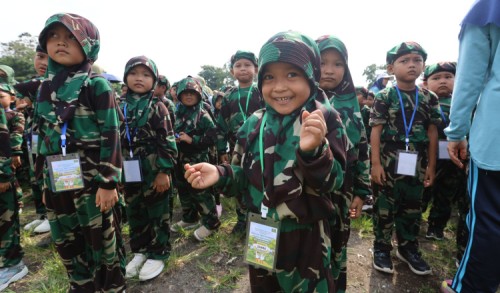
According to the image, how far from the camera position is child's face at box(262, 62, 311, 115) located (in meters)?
1.41

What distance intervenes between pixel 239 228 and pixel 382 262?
6.14 ft

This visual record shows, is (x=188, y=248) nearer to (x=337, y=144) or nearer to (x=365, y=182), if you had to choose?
(x=365, y=182)

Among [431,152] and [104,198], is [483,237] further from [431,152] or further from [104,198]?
[104,198]

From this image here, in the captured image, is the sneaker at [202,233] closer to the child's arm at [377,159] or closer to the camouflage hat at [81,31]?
the child's arm at [377,159]

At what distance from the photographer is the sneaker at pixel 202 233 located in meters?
3.71

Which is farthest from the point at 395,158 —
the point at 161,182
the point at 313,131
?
the point at 161,182

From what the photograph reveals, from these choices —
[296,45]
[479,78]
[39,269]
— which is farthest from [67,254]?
[479,78]

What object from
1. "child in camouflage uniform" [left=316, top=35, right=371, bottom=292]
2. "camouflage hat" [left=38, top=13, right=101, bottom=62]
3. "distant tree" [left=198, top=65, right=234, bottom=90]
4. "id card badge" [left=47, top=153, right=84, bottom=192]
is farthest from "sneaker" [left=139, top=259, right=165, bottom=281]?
"distant tree" [left=198, top=65, right=234, bottom=90]

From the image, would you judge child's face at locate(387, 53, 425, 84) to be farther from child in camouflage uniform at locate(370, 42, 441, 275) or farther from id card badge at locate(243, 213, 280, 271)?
id card badge at locate(243, 213, 280, 271)

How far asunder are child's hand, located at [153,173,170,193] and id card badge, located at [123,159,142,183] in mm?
172

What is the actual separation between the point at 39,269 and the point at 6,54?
125 feet

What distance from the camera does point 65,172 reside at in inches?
78.0

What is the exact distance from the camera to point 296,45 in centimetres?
138

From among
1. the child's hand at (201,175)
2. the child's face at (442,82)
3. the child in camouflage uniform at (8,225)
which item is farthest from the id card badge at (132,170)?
the child's face at (442,82)
